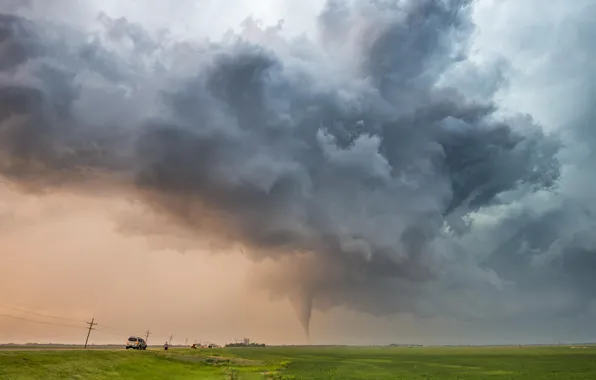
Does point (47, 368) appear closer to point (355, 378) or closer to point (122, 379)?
point (122, 379)

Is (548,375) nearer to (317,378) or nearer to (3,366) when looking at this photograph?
(317,378)

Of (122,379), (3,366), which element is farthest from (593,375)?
(3,366)

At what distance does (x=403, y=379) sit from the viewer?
9194 cm

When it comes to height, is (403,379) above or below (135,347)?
below

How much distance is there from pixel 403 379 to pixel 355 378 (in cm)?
1044

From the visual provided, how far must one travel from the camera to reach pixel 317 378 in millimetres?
90375

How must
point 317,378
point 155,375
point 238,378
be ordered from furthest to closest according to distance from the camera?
point 317,378 < point 238,378 < point 155,375

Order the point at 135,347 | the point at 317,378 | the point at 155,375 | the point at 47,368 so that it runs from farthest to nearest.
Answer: the point at 135,347 < the point at 317,378 < the point at 155,375 < the point at 47,368

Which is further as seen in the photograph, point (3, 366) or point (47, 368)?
point (47, 368)

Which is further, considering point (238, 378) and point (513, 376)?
point (513, 376)

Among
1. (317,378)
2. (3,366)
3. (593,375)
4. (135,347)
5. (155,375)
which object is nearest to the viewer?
(3,366)

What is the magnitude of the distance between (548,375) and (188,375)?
82.2m

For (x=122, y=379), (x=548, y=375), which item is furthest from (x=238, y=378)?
(x=548, y=375)

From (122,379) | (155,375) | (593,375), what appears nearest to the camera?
(122,379)
